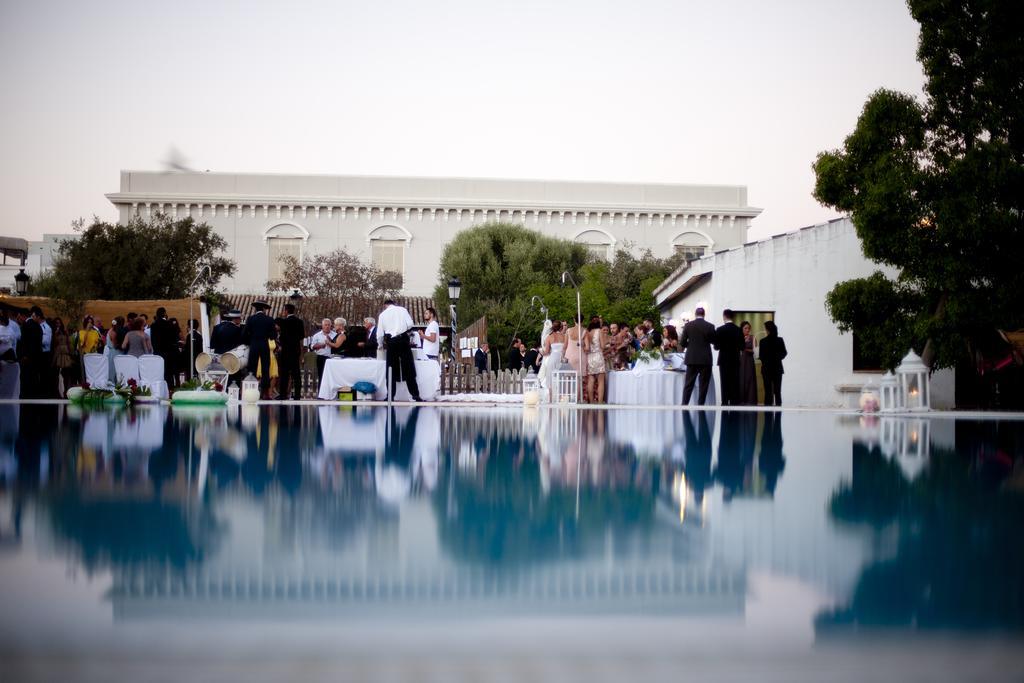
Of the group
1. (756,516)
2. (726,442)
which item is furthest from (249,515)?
(726,442)

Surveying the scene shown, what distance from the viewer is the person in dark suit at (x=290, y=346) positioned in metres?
19.7

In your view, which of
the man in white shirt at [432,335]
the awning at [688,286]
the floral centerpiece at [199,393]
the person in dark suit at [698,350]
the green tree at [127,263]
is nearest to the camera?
the floral centerpiece at [199,393]

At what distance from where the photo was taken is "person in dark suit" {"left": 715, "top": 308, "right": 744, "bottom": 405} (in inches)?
771

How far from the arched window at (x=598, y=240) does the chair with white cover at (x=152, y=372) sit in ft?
131

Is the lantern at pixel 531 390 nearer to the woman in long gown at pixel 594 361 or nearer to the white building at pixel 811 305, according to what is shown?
the woman in long gown at pixel 594 361

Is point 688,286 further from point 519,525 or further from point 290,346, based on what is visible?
point 519,525

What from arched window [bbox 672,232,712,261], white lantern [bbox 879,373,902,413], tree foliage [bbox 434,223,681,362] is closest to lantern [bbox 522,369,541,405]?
white lantern [bbox 879,373,902,413]

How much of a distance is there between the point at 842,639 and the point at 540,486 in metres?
3.25

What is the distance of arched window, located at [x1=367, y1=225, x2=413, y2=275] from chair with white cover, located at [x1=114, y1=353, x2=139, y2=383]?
126 ft

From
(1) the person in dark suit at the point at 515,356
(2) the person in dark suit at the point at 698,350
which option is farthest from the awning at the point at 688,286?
(2) the person in dark suit at the point at 698,350

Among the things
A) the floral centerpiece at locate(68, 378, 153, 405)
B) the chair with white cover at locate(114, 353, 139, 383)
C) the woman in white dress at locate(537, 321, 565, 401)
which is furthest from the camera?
the woman in white dress at locate(537, 321, 565, 401)

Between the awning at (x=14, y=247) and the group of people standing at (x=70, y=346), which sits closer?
the group of people standing at (x=70, y=346)

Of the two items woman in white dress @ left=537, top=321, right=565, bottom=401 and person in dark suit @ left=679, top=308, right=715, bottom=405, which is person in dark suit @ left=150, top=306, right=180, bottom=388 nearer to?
woman in white dress @ left=537, top=321, right=565, bottom=401

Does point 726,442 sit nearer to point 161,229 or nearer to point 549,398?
point 549,398
